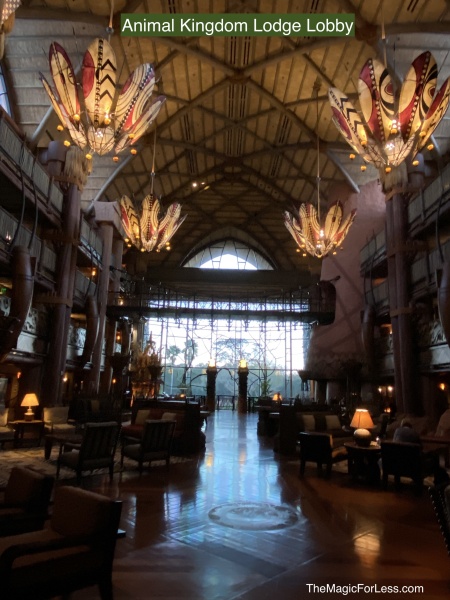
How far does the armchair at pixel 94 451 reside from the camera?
6.66 m

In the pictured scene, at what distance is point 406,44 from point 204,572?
14287 millimetres

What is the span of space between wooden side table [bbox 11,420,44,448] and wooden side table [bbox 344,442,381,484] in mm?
7348

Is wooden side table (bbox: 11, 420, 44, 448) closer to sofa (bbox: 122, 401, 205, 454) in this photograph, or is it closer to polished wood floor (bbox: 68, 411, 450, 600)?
sofa (bbox: 122, 401, 205, 454)

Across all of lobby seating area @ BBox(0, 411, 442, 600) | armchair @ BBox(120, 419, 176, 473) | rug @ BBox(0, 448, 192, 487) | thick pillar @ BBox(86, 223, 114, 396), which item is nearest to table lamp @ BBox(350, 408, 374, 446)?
lobby seating area @ BBox(0, 411, 442, 600)

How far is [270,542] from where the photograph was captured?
13.7 feet

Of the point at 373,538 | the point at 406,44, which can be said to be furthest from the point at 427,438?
the point at 406,44

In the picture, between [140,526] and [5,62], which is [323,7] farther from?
[140,526]

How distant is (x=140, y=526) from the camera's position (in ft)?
15.0

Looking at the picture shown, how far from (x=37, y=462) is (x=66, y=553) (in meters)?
6.29

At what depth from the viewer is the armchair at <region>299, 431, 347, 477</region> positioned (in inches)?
296

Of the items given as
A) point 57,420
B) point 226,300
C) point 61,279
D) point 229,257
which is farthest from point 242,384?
point 57,420

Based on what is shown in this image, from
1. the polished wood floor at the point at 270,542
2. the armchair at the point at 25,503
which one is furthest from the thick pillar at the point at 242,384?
the armchair at the point at 25,503

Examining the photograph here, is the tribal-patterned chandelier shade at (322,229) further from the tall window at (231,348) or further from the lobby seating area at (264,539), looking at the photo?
the tall window at (231,348)

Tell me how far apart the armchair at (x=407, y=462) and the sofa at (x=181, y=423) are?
4417 mm
